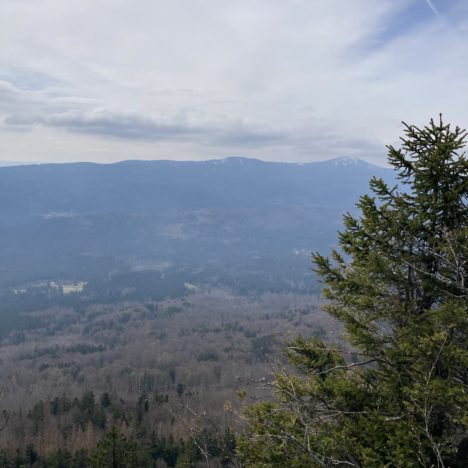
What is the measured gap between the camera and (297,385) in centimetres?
823

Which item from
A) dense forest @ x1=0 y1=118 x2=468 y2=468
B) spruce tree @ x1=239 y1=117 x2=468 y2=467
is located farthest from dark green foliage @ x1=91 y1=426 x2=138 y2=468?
spruce tree @ x1=239 y1=117 x2=468 y2=467

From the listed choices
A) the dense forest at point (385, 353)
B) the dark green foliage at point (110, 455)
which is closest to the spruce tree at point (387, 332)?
the dense forest at point (385, 353)

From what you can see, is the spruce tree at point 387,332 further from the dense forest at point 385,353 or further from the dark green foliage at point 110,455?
the dark green foliage at point 110,455

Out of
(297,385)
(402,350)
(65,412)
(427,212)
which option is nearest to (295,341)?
(297,385)

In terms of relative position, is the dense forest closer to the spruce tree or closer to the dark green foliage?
the spruce tree

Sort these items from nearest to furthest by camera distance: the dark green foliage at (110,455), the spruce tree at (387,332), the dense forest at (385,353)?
the dense forest at (385,353) → the spruce tree at (387,332) → the dark green foliage at (110,455)

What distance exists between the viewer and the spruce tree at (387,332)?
6.93 meters

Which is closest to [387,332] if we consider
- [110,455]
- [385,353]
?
[385,353]

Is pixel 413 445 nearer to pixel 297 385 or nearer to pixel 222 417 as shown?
pixel 297 385

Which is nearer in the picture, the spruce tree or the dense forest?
the dense forest

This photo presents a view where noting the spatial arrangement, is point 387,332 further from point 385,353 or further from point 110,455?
point 110,455

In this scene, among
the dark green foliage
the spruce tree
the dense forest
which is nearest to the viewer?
the dense forest

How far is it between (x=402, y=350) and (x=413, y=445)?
4.60 feet

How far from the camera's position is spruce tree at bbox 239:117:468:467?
6.93 meters
